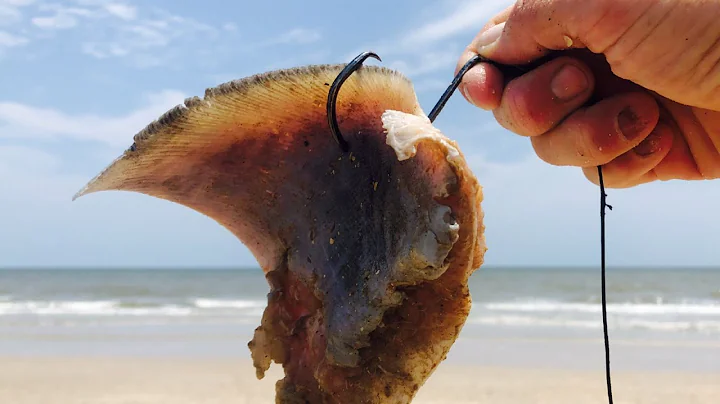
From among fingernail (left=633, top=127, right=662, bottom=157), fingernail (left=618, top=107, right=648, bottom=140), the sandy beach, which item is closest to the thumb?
fingernail (left=618, top=107, right=648, bottom=140)

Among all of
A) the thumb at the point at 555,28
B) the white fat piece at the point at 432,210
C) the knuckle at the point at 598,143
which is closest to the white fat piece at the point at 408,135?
the white fat piece at the point at 432,210

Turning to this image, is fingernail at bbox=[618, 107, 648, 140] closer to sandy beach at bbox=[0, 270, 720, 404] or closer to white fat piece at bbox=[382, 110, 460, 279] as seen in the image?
white fat piece at bbox=[382, 110, 460, 279]

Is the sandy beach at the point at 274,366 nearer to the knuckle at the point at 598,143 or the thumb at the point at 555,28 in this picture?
the knuckle at the point at 598,143

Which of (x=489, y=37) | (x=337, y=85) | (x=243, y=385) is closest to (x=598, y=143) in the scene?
(x=489, y=37)

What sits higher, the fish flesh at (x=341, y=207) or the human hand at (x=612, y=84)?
the human hand at (x=612, y=84)

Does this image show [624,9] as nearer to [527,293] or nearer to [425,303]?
[425,303]

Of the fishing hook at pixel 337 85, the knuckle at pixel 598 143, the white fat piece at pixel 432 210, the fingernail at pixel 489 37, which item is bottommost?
the white fat piece at pixel 432 210

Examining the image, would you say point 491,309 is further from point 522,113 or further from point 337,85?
point 337,85

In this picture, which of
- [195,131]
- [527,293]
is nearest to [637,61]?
[195,131]
